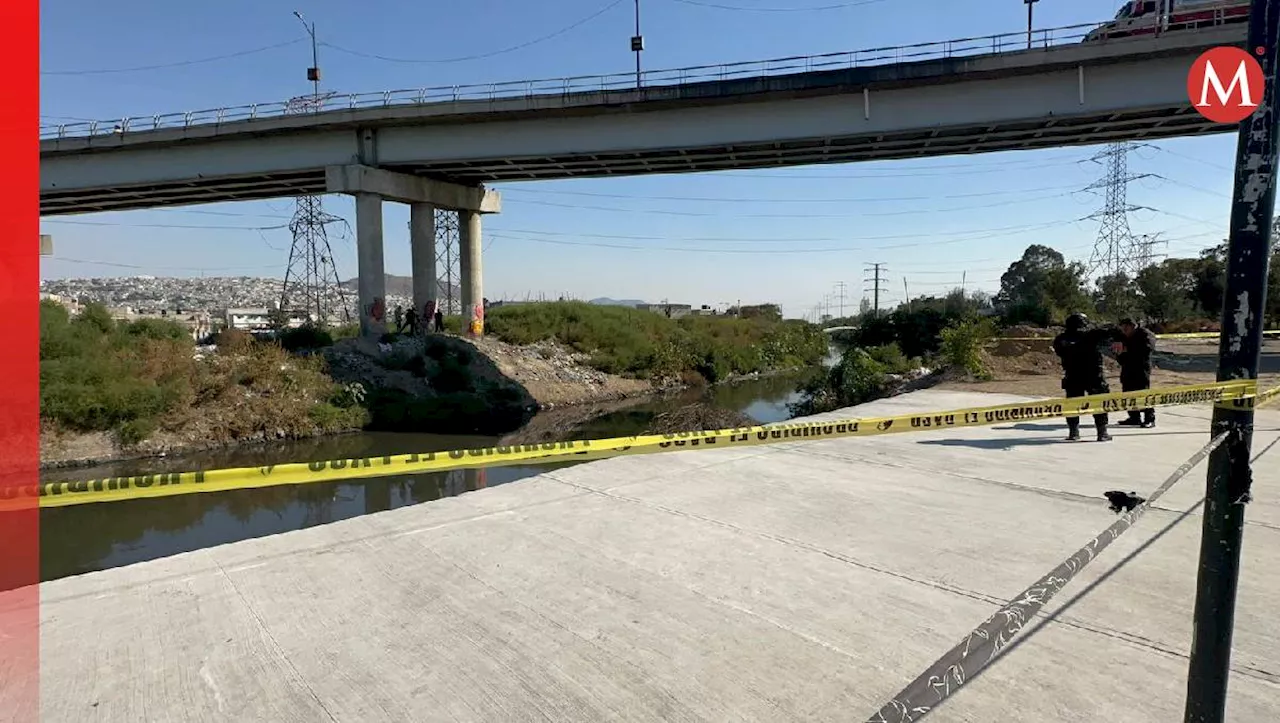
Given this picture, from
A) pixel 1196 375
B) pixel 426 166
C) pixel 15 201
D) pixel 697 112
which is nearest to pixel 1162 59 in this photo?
pixel 1196 375

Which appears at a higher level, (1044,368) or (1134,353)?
(1134,353)

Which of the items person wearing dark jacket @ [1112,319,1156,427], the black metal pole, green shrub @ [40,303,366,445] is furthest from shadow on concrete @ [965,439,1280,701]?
green shrub @ [40,303,366,445]

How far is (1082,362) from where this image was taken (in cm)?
789

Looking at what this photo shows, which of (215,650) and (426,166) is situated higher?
(426,166)

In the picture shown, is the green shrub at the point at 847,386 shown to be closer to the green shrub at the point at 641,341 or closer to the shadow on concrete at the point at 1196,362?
the shadow on concrete at the point at 1196,362

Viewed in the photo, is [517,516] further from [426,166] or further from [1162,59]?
[426,166]

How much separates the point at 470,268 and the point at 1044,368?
80.1ft

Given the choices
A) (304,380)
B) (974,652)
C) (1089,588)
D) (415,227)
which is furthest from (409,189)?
(974,652)

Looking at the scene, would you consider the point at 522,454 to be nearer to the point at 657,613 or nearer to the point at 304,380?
the point at 657,613

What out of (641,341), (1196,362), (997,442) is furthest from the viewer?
(641,341)

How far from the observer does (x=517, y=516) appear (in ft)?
17.1

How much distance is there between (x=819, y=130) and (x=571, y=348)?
1700 cm

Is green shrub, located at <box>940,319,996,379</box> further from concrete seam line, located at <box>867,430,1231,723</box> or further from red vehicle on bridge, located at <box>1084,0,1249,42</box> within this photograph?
concrete seam line, located at <box>867,430,1231,723</box>

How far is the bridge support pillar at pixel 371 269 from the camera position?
27.9 meters
